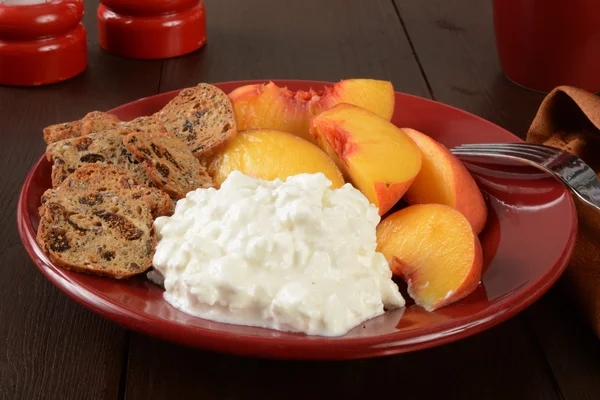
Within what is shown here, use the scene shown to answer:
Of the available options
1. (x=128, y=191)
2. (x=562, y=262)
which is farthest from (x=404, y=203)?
(x=128, y=191)

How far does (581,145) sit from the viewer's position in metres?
1.28

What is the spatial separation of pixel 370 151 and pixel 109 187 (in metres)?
0.36

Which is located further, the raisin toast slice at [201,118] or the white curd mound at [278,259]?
the raisin toast slice at [201,118]

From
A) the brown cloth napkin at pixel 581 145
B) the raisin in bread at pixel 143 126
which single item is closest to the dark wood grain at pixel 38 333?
the raisin in bread at pixel 143 126

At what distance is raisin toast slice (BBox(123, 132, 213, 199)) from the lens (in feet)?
3.44

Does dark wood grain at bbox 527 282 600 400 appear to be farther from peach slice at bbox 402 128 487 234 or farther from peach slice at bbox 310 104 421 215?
peach slice at bbox 310 104 421 215

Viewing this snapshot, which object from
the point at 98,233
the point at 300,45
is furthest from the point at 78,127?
the point at 300,45

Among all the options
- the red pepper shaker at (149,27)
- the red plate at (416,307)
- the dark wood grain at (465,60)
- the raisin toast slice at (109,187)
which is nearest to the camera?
the red plate at (416,307)

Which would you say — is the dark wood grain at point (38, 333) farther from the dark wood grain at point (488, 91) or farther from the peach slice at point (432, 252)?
the dark wood grain at point (488, 91)

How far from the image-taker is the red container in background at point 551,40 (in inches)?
62.3

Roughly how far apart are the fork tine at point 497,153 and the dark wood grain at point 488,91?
0.20m

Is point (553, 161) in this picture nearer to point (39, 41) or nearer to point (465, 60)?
point (465, 60)

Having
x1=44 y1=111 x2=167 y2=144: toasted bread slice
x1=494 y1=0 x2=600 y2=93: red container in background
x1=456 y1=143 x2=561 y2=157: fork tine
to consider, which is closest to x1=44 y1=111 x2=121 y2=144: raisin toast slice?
x1=44 y1=111 x2=167 y2=144: toasted bread slice

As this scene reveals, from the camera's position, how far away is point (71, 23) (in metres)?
1.70
